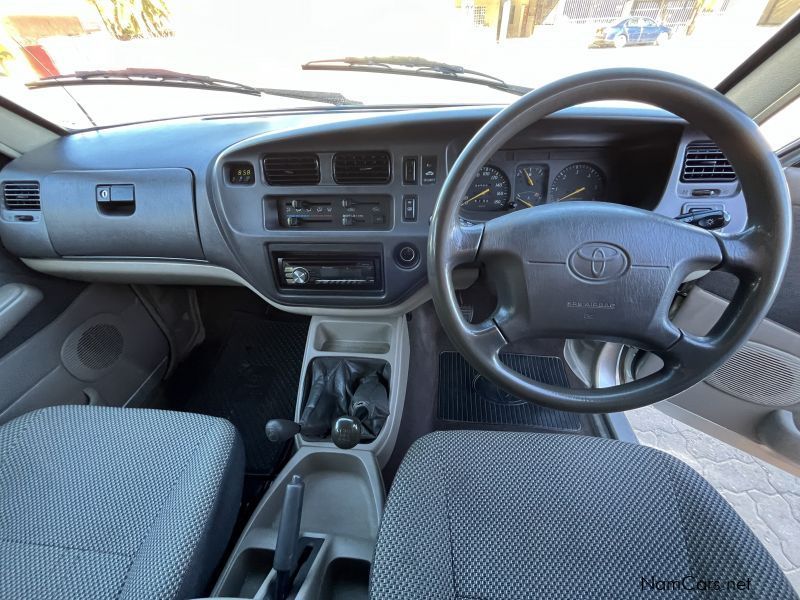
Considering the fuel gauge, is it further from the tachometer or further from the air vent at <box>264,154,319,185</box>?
→ the air vent at <box>264,154,319,185</box>

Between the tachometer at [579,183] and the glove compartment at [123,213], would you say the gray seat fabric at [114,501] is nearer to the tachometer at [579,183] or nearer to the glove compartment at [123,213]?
the glove compartment at [123,213]

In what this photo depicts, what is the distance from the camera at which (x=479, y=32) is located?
1276 millimetres

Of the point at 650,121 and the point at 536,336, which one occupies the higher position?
the point at 650,121

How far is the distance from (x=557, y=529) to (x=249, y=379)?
1.55 metres

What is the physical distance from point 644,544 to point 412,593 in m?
0.46

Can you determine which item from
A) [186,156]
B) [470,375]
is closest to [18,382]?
[186,156]

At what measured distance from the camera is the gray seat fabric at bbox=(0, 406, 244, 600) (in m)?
0.85

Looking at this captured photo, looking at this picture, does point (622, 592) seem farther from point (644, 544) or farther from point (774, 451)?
point (774, 451)

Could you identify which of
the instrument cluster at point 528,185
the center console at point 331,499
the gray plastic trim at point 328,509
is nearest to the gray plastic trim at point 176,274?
the center console at point 331,499

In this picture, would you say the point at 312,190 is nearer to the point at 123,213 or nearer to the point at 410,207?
the point at 410,207

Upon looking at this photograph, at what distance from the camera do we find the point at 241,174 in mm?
1269

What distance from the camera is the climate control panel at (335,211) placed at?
124cm

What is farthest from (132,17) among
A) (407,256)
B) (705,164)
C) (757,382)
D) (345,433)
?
(757,382)

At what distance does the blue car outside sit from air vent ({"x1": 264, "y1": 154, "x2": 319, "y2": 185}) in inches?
35.2
